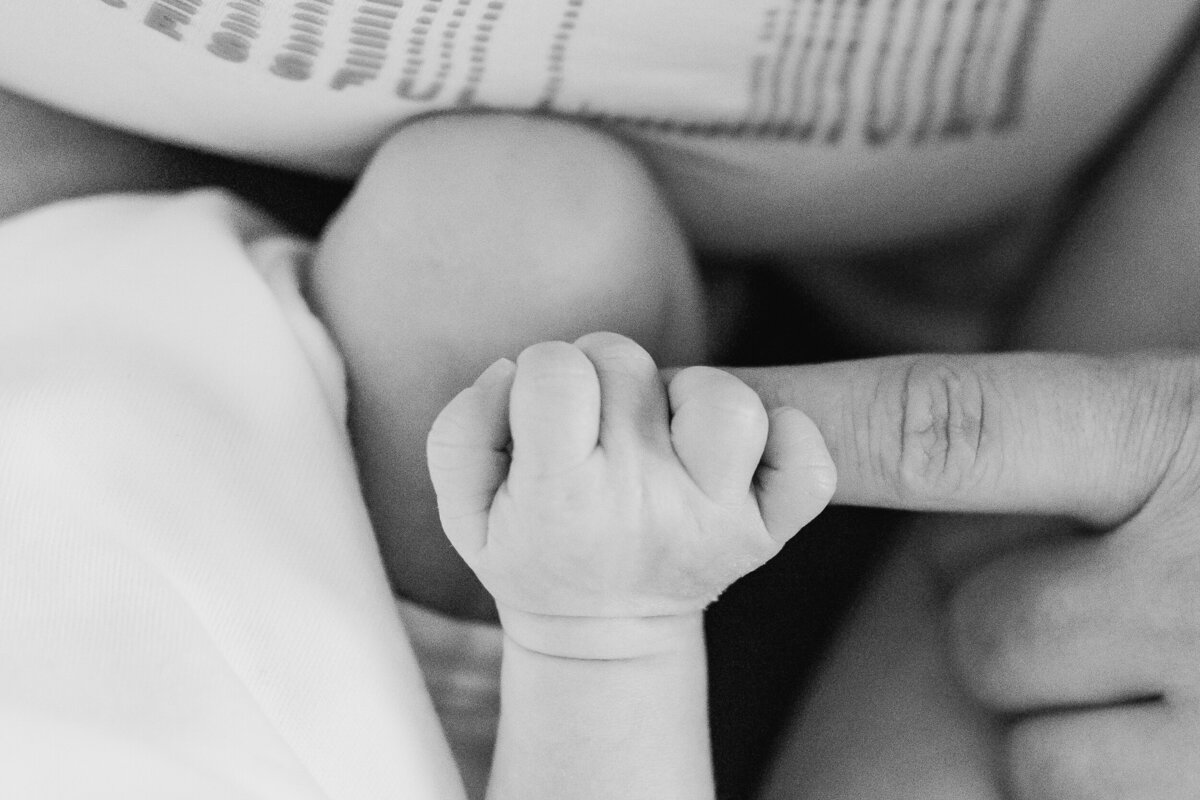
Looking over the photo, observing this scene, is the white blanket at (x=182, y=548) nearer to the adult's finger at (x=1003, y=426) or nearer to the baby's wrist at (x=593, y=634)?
the baby's wrist at (x=593, y=634)

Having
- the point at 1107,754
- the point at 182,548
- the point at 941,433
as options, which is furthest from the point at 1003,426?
the point at 182,548

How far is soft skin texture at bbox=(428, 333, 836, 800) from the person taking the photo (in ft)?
1.18

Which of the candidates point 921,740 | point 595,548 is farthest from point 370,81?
point 921,740

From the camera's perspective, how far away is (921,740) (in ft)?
1.46

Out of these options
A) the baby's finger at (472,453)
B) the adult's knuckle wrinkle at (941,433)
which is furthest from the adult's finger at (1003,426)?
the baby's finger at (472,453)

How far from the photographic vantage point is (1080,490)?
411 millimetres

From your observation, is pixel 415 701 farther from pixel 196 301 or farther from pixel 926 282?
pixel 926 282

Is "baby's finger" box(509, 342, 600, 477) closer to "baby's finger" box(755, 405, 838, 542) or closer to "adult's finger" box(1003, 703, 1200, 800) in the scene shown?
"baby's finger" box(755, 405, 838, 542)

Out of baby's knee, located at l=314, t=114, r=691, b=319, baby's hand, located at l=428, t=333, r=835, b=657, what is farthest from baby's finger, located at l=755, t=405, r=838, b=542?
baby's knee, located at l=314, t=114, r=691, b=319

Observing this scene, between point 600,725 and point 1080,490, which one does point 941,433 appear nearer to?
point 1080,490

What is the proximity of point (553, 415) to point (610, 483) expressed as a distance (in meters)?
0.03

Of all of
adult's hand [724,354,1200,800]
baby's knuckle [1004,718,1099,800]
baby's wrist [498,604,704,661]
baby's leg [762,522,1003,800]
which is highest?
adult's hand [724,354,1200,800]

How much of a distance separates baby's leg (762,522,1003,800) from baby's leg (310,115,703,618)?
17 cm

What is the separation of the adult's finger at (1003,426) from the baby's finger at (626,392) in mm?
52
